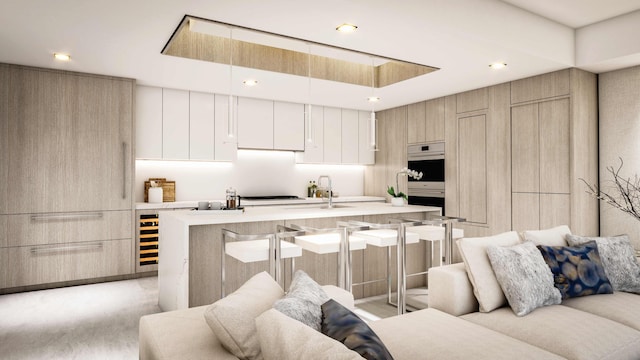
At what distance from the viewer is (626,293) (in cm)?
272

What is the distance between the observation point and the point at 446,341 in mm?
1929

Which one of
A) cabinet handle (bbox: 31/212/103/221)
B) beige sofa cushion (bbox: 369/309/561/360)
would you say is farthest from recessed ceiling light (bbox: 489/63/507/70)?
cabinet handle (bbox: 31/212/103/221)

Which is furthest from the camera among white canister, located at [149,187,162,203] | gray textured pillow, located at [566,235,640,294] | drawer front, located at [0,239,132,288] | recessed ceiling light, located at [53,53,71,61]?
white canister, located at [149,187,162,203]

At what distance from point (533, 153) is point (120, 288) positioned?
5066 millimetres

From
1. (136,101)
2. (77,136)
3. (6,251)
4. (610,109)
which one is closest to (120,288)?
(6,251)

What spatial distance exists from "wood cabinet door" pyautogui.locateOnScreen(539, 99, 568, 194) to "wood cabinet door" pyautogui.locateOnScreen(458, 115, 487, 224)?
0.78 m

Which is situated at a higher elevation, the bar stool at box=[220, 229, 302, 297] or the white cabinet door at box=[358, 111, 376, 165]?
the white cabinet door at box=[358, 111, 376, 165]

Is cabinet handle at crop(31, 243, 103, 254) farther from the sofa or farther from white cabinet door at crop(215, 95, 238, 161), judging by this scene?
the sofa

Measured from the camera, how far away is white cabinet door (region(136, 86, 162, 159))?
16.9 feet

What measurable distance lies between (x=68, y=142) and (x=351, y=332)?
4.49m

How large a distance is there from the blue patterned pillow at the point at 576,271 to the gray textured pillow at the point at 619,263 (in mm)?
98

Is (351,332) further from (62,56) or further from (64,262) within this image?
(64,262)

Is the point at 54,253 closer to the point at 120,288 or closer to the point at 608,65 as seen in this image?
the point at 120,288

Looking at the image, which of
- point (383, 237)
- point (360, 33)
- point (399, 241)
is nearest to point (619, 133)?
point (399, 241)
